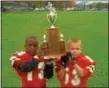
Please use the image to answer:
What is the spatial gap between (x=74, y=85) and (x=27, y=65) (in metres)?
0.57

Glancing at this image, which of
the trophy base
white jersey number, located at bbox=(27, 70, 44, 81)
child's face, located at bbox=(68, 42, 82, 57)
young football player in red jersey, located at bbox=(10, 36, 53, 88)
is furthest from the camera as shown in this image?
the trophy base

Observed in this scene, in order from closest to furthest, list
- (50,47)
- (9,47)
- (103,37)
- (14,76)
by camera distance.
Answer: (50,47)
(14,76)
(9,47)
(103,37)

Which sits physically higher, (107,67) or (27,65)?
(27,65)

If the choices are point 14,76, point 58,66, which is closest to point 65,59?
point 58,66

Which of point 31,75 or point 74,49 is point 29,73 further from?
point 74,49

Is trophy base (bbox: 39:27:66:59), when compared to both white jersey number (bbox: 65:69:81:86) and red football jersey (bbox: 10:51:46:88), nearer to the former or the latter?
red football jersey (bbox: 10:51:46:88)

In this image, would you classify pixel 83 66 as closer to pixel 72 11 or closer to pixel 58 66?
pixel 58 66

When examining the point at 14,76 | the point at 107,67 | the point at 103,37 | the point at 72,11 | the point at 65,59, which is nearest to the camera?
the point at 65,59

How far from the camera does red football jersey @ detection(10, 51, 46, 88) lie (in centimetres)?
596

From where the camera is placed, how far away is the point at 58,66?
593 cm

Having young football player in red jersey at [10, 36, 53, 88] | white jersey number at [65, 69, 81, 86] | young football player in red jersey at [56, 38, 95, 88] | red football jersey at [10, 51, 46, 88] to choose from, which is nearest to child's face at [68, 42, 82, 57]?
young football player in red jersey at [56, 38, 95, 88]

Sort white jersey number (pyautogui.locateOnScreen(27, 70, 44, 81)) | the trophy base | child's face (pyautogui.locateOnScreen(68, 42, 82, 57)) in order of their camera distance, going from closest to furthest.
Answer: child's face (pyautogui.locateOnScreen(68, 42, 82, 57))
white jersey number (pyautogui.locateOnScreen(27, 70, 44, 81))
the trophy base

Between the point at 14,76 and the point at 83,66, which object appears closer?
the point at 83,66

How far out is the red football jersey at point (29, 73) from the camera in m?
5.96
